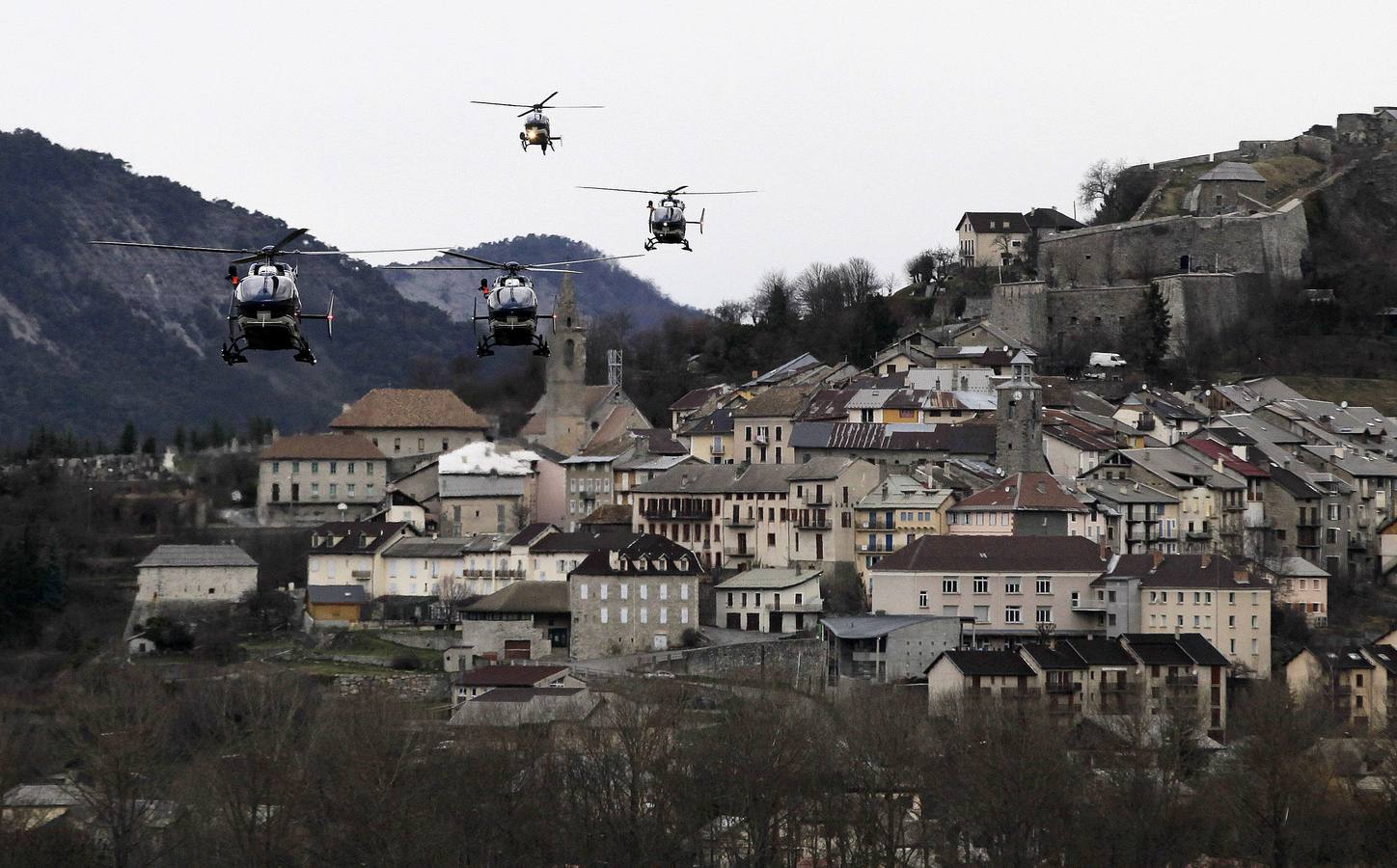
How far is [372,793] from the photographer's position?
2501 inches

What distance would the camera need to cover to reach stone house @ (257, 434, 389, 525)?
101 meters

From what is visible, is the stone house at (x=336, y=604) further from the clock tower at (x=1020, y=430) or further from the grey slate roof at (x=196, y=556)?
the clock tower at (x=1020, y=430)

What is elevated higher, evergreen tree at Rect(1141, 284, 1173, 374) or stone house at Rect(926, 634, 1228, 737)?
evergreen tree at Rect(1141, 284, 1173, 374)

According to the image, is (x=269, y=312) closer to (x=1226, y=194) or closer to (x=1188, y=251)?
(x=1188, y=251)

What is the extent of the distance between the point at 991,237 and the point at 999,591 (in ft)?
160

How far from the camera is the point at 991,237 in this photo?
5123 inches

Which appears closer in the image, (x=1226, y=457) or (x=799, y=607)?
(x=799, y=607)

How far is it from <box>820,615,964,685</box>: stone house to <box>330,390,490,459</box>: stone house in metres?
27.2

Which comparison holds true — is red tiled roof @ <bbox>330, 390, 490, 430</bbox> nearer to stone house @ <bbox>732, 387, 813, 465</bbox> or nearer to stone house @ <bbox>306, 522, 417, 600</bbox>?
stone house @ <bbox>732, 387, 813, 465</bbox>

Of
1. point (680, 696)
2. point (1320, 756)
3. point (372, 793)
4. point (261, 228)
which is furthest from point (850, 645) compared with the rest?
point (261, 228)

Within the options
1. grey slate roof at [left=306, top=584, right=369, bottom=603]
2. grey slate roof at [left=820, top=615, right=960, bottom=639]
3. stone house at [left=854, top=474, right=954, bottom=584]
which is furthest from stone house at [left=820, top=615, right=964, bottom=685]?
grey slate roof at [left=306, top=584, right=369, bottom=603]

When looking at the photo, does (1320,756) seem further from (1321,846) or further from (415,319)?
(415,319)

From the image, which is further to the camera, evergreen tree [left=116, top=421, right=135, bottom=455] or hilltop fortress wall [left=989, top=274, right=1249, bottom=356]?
hilltop fortress wall [left=989, top=274, right=1249, bottom=356]

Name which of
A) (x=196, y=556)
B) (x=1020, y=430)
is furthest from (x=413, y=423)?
(x=1020, y=430)
